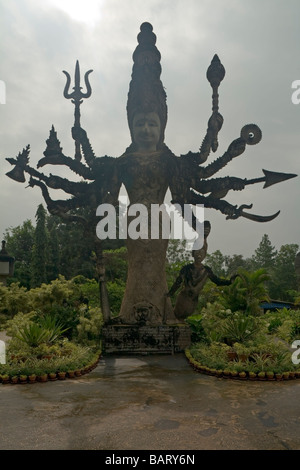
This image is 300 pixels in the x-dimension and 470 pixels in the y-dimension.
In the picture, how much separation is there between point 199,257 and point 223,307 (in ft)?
5.82

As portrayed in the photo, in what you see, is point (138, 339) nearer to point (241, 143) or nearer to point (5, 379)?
point (5, 379)

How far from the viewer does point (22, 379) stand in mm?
7727

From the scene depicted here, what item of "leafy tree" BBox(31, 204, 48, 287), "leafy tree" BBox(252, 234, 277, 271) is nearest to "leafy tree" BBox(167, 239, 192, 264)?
"leafy tree" BBox(31, 204, 48, 287)

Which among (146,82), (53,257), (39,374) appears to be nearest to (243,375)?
(39,374)

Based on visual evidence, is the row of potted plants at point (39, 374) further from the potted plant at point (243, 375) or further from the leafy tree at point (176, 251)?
the leafy tree at point (176, 251)

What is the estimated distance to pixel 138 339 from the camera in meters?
11.6

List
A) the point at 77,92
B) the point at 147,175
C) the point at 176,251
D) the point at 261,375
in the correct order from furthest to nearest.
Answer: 1. the point at 176,251
2. the point at 77,92
3. the point at 147,175
4. the point at 261,375

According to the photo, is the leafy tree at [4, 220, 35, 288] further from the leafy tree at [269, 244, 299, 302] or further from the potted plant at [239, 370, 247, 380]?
the potted plant at [239, 370, 247, 380]

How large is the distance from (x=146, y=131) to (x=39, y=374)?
8.49 metres

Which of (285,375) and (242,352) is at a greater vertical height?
(242,352)

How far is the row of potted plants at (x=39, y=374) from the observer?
304 inches

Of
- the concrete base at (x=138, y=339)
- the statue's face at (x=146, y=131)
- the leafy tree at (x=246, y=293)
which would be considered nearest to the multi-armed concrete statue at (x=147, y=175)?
the statue's face at (x=146, y=131)
